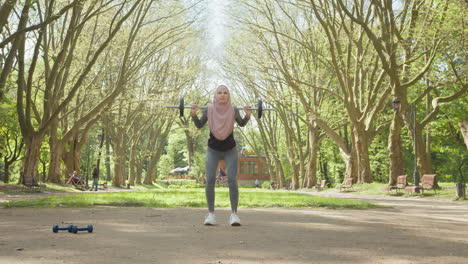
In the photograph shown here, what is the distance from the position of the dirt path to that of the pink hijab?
1.36 metres

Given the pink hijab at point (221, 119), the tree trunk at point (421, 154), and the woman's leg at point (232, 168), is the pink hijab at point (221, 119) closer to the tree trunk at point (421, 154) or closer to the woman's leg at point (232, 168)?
the woman's leg at point (232, 168)

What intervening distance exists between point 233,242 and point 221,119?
90.1 inches

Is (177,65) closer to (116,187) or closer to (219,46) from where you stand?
(219,46)

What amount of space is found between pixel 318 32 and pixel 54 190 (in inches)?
618

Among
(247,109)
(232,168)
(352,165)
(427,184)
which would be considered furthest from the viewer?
(352,165)

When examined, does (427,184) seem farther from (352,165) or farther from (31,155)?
(31,155)

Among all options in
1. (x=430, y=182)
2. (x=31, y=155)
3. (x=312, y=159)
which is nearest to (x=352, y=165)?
(x=312, y=159)

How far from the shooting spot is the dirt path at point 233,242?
472 centimetres

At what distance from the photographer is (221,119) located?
7.57 meters

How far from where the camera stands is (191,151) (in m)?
54.8

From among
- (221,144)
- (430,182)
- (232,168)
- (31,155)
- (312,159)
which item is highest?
(312,159)

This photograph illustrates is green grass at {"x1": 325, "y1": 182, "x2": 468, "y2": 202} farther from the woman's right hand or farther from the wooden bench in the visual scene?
the woman's right hand

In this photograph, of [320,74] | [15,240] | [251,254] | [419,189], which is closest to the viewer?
[251,254]

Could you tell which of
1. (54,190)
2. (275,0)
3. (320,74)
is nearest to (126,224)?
(54,190)
